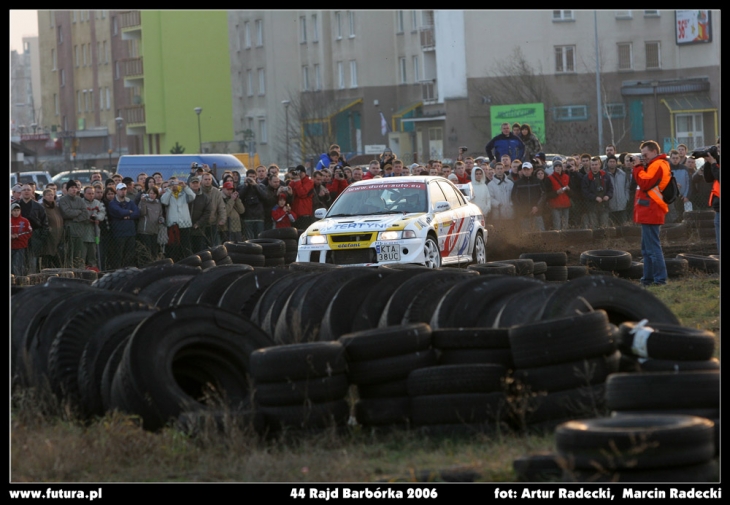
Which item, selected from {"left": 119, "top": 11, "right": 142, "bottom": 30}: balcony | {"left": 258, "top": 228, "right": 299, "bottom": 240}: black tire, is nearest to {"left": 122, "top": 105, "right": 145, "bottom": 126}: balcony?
{"left": 119, "top": 11, "right": 142, "bottom": 30}: balcony

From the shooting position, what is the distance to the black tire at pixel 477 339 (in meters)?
8.16

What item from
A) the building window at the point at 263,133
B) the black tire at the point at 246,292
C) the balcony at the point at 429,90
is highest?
the balcony at the point at 429,90

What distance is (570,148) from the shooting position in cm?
6419

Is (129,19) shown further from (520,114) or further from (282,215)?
(282,215)

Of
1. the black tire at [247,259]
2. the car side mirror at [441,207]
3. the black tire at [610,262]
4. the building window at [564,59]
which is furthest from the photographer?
the building window at [564,59]

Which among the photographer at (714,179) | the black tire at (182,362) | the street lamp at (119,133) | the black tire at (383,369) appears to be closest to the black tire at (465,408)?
the black tire at (383,369)

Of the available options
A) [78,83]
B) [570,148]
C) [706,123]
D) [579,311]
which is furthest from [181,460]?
[78,83]

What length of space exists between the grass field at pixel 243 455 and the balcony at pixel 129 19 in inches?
3216

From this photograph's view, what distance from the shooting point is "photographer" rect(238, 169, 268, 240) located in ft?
74.1

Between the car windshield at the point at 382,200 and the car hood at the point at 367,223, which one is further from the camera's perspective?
the car windshield at the point at 382,200

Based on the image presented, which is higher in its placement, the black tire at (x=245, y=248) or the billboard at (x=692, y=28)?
the billboard at (x=692, y=28)

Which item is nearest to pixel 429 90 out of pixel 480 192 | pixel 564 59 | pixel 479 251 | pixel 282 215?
pixel 564 59

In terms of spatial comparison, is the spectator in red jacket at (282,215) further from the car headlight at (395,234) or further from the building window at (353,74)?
the building window at (353,74)

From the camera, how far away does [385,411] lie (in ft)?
26.3
